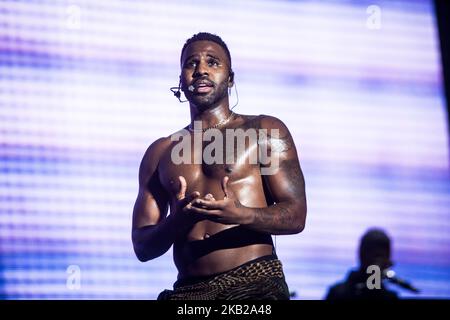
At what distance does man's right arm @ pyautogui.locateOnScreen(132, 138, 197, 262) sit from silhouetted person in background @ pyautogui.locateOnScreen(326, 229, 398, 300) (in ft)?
2.56

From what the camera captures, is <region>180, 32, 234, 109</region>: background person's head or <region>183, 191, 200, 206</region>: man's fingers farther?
<region>180, 32, 234, 109</region>: background person's head

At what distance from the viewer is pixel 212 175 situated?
133 inches

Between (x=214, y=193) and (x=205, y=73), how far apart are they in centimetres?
51

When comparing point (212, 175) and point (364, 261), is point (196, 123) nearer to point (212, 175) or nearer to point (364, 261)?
point (212, 175)

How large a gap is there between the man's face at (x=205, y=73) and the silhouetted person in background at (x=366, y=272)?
91cm

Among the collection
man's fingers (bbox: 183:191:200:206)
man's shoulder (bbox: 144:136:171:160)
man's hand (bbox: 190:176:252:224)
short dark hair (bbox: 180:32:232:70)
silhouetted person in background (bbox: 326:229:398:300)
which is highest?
short dark hair (bbox: 180:32:232:70)

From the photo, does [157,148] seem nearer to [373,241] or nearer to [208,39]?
[208,39]

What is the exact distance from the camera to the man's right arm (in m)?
3.29

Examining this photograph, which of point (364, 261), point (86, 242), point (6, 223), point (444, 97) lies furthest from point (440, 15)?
point (6, 223)

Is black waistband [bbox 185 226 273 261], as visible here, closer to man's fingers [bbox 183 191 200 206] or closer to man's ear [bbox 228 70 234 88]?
man's fingers [bbox 183 191 200 206]

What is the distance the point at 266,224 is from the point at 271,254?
0.19 m

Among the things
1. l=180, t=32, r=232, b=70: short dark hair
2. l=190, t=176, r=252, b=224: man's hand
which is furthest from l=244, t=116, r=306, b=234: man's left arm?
l=180, t=32, r=232, b=70: short dark hair

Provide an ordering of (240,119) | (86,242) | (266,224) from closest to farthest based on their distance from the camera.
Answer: (266,224) < (240,119) < (86,242)

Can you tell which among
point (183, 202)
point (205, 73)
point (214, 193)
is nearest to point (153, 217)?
point (214, 193)
